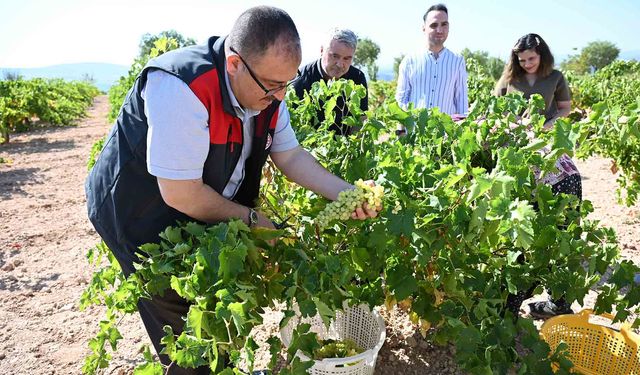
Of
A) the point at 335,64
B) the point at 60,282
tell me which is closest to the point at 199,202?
the point at 335,64

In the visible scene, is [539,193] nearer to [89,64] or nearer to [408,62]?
[408,62]

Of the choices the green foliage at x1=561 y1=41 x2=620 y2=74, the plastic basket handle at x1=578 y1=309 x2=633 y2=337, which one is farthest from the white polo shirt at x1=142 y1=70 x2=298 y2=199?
the green foliage at x1=561 y1=41 x2=620 y2=74

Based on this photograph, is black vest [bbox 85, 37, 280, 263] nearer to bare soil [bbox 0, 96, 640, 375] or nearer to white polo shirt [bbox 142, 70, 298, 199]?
white polo shirt [bbox 142, 70, 298, 199]

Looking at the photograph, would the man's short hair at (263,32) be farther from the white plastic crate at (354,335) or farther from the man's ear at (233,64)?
the white plastic crate at (354,335)

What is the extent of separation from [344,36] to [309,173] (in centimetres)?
179

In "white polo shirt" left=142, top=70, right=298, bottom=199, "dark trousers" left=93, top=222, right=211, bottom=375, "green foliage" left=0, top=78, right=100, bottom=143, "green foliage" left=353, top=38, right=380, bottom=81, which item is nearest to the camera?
"white polo shirt" left=142, top=70, right=298, bottom=199

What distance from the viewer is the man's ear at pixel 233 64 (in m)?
1.54

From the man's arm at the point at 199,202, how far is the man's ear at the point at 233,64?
0.37 m

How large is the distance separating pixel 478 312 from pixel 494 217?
52cm

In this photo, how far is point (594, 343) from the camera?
2457mm

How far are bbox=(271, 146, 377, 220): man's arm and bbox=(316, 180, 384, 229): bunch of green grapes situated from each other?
0.25 meters

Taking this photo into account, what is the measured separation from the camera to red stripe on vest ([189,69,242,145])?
1.52 m

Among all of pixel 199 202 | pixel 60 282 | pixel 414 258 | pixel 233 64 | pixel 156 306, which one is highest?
pixel 233 64

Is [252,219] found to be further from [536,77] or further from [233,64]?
[536,77]
